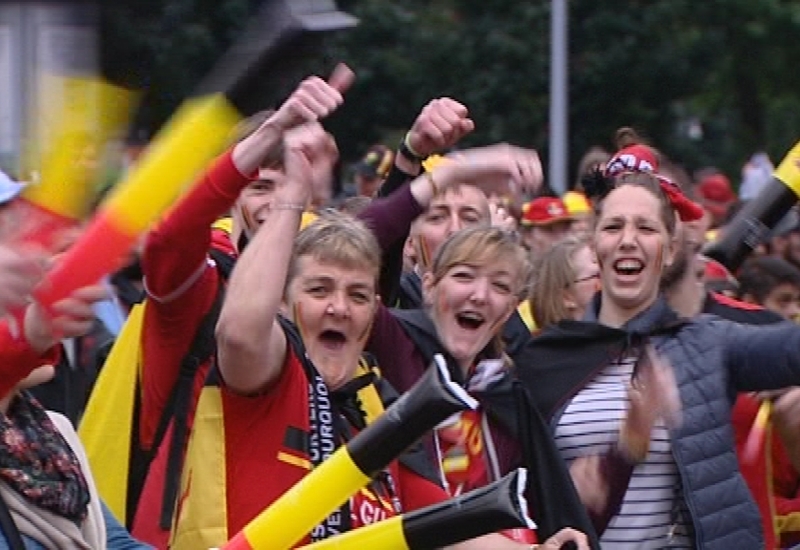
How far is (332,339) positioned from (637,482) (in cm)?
102

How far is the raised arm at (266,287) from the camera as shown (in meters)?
4.11

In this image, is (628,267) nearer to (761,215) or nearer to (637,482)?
(637,482)

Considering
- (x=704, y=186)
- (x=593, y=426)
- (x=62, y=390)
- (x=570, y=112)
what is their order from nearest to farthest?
(x=593, y=426)
(x=62, y=390)
(x=704, y=186)
(x=570, y=112)

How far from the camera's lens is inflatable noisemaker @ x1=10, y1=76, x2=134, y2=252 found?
2.96m

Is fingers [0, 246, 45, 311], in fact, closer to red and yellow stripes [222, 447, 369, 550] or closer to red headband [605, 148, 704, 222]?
red and yellow stripes [222, 447, 369, 550]

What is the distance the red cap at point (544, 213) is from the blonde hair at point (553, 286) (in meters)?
3.26

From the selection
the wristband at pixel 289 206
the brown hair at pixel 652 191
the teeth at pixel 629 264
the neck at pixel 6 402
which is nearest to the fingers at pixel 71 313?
the neck at pixel 6 402

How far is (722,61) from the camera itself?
22.3 m

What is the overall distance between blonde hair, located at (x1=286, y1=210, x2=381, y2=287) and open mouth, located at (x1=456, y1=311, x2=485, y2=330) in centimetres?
60

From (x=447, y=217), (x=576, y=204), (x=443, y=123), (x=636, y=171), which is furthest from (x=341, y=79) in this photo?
(x=576, y=204)

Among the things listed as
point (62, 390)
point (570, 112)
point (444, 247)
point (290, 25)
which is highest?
point (290, 25)

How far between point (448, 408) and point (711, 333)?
6.47 ft

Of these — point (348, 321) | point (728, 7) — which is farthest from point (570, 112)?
point (348, 321)

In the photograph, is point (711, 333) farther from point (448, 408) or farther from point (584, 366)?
point (448, 408)
